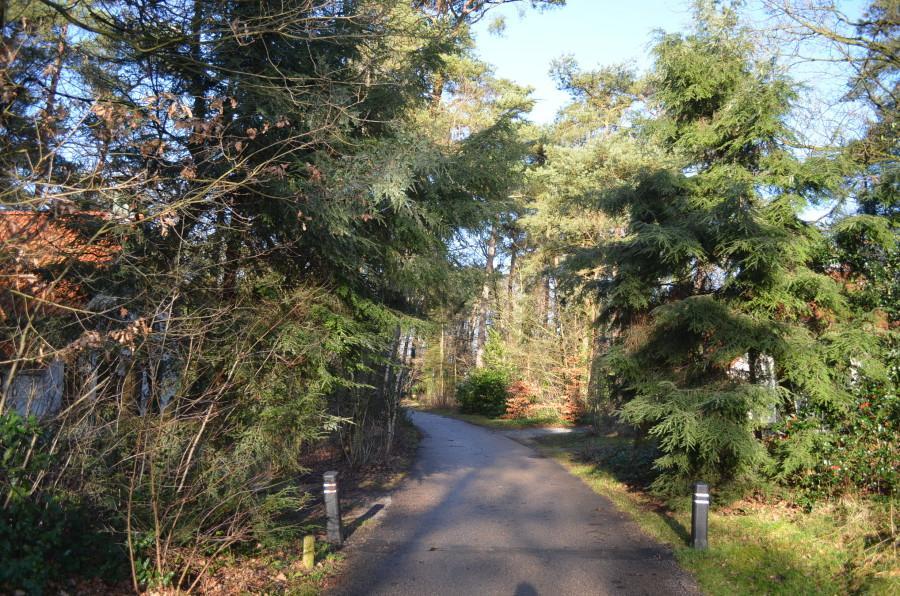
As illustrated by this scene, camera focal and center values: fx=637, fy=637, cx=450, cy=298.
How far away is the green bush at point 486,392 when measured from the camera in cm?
3292

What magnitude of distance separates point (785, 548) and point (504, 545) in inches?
140

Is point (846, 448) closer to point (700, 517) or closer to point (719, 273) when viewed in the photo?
point (700, 517)

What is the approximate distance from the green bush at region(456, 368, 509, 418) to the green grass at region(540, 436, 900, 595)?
21850 mm

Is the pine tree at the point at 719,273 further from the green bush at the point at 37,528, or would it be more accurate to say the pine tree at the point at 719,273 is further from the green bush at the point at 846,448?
the green bush at the point at 37,528

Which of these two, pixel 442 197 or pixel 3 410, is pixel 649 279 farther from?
pixel 3 410

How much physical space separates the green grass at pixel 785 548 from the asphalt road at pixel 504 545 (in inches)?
14.5

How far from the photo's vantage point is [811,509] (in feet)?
30.8

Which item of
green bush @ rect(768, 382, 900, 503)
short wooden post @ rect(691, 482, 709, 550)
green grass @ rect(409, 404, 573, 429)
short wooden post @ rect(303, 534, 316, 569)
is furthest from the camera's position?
green grass @ rect(409, 404, 573, 429)

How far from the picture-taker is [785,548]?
26.3ft

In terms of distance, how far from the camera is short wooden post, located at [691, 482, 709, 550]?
27.5ft

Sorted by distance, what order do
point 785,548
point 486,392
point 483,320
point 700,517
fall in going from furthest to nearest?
point 483,320 < point 486,392 < point 700,517 < point 785,548

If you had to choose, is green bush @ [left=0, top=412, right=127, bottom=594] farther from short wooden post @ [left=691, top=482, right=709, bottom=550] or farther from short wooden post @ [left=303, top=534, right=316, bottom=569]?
short wooden post @ [left=691, top=482, right=709, bottom=550]

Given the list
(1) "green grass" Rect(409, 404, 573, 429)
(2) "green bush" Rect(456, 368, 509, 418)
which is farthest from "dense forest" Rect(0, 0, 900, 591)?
(2) "green bush" Rect(456, 368, 509, 418)

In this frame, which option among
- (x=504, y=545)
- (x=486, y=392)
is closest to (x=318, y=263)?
(x=504, y=545)
